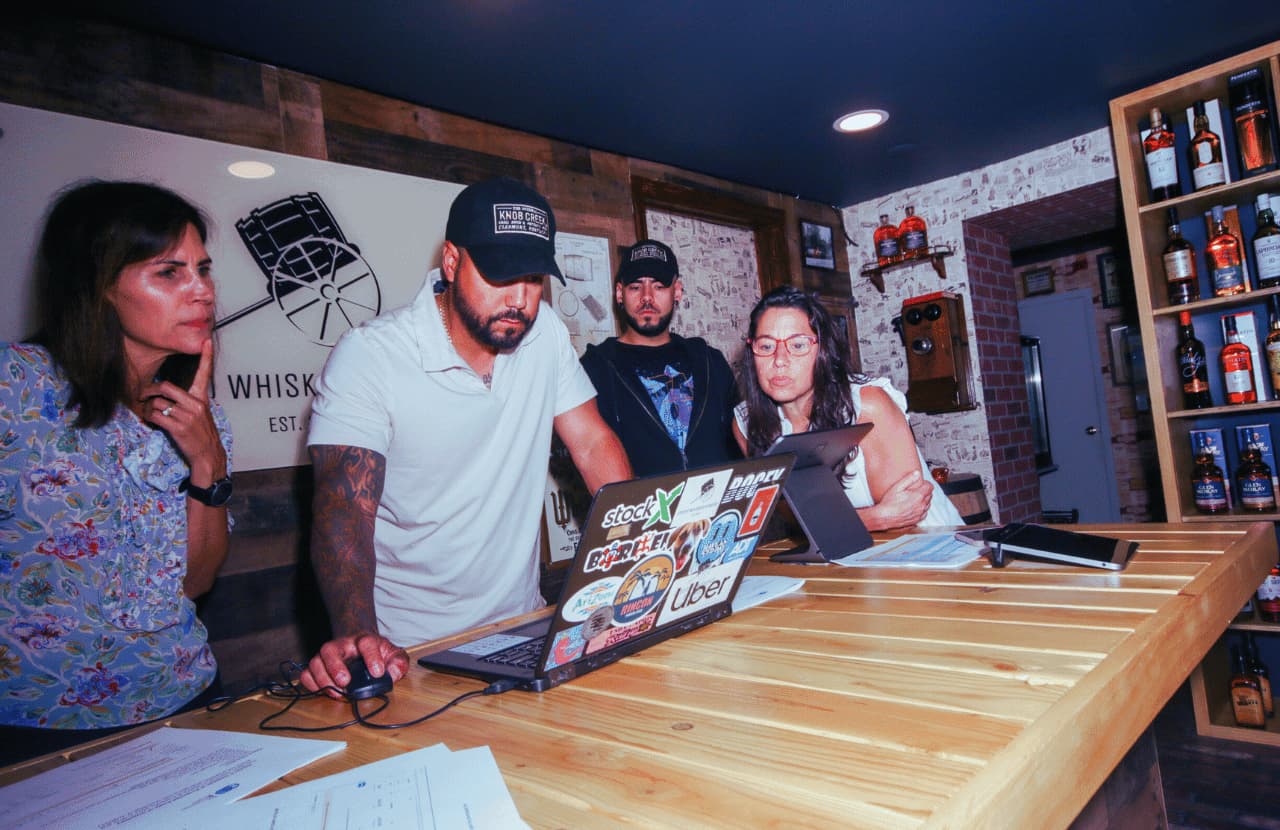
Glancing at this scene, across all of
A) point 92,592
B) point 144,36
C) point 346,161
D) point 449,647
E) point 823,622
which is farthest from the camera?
point 346,161

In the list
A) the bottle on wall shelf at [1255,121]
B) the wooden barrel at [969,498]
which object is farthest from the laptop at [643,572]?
the bottle on wall shelf at [1255,121]

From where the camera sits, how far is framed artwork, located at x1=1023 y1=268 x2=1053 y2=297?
627 centimetres

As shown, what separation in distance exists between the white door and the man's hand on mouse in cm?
622

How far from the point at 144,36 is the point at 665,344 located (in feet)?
6.34

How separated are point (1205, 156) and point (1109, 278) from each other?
316 centimetres

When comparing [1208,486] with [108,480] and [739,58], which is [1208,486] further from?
[108,480]

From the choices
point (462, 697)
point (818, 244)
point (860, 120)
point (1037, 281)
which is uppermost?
point (860, 120)

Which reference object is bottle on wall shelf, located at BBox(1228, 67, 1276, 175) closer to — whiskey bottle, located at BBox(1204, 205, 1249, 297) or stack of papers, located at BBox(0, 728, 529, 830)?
whiskey bottle, located at BBox(1204, 205, 1249, 297)

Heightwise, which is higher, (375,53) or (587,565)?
(375,53)

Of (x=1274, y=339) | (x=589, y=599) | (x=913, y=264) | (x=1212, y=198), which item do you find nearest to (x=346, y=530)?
(x=589, y=599)

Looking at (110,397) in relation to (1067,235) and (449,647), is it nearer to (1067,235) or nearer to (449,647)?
(449,647)

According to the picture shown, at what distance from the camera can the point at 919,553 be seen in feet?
4.80

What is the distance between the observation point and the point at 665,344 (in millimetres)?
2992

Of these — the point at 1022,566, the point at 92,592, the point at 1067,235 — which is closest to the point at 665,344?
the point at 1022,566
